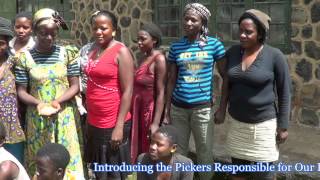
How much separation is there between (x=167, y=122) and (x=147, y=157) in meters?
0.58

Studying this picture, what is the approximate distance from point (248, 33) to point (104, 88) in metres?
1.19

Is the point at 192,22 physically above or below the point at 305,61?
above

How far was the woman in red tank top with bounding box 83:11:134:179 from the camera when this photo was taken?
3682mm

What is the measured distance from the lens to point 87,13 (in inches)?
360

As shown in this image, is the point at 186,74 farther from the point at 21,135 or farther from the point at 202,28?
the point at 21,135

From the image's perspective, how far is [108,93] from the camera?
3.73 meters

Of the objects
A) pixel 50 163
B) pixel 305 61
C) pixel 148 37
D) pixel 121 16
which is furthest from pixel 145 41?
pixel 121 16

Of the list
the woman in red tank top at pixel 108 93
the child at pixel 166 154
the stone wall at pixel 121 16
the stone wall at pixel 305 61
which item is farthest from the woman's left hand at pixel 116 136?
the stone wall at pixel 121 16

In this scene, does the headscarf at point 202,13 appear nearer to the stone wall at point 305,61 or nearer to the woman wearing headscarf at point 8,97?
the woman wearing headscarf at point 8,97

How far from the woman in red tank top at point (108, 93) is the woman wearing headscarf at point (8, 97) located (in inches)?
23.2

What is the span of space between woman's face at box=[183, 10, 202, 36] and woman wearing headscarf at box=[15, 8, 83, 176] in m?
0.96

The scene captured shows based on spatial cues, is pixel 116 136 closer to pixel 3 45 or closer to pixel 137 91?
pixel 137 91

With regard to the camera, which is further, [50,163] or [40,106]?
[40,106]

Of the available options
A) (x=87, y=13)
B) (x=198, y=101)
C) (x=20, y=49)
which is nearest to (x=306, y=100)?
(x=198, y=101)
